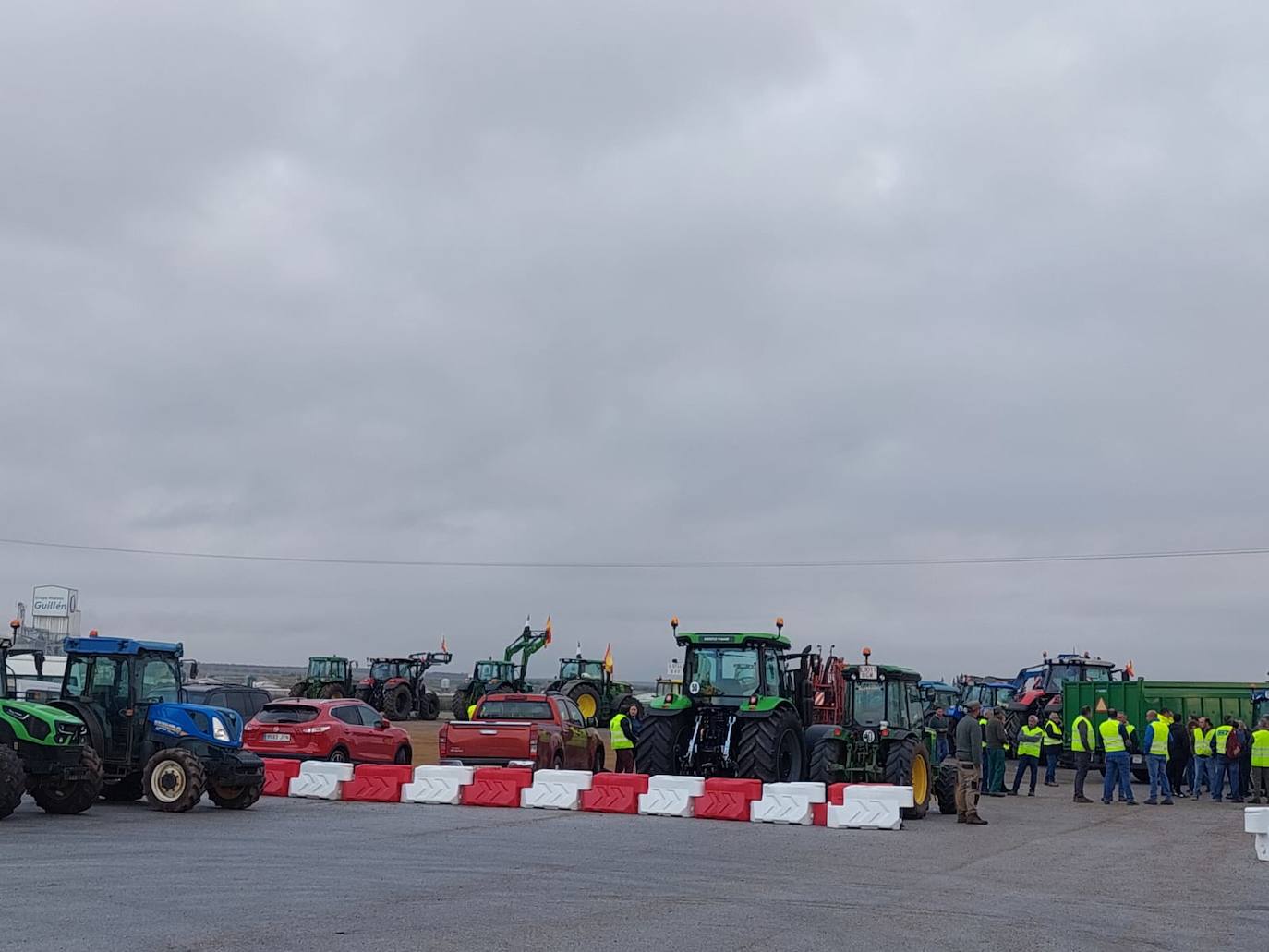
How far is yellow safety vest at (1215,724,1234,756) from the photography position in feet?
82.3

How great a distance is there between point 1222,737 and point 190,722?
17.4 m

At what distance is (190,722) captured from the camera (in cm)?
1856

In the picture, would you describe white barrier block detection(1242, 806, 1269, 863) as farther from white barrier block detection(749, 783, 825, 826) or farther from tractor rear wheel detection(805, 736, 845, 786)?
tractor rear wheel detection(805, 736, 845, 786)

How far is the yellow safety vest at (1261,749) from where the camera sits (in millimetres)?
23703

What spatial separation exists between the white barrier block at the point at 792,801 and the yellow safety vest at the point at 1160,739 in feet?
28.4

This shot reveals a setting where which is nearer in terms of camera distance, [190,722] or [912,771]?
[190,722]

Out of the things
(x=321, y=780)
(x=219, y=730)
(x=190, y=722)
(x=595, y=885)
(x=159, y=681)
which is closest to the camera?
(x=595, y=885)

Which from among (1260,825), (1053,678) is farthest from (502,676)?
(1260,825)

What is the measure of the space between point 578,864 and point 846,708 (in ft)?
29.2

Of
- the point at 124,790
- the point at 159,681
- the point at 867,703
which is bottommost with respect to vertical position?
the point at 124,790

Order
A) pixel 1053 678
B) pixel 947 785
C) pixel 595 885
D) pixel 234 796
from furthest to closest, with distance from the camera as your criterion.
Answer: pixel 1053 678 < pixel 947 785 < pixel 234 796 < pixel 595 885

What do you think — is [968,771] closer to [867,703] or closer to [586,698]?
[867,703]

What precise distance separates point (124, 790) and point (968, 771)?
1184cm

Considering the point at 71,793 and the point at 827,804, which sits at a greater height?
the point at 827,804
